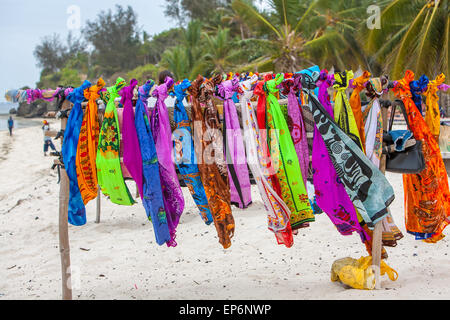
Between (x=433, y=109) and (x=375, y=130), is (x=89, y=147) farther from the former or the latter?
(x=433, y=109)

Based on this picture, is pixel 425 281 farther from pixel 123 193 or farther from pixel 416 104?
pixel 123 193

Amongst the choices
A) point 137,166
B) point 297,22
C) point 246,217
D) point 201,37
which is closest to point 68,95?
point 137,166

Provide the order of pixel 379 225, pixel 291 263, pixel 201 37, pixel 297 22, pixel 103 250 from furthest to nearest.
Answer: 1. pixel 201 37
2. pixel 297 22
3. pixel 103 250
4. pixel 291 263
5. pixel 379 225

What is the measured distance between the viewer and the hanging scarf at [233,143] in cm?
292

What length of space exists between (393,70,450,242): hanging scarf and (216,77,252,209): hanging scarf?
1319 millimetres

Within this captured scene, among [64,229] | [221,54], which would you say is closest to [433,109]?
[64,229]

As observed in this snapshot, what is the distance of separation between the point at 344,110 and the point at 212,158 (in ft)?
3.41

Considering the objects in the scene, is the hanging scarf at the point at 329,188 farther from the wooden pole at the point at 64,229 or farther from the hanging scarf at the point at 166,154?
the wooden pole at the point at 64,229

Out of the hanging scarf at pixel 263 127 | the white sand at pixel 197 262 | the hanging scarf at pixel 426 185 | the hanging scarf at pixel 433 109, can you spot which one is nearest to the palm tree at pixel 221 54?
the white sand at pixel 197 262

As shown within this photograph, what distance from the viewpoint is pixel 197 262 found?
167 inches

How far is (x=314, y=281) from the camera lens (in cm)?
355

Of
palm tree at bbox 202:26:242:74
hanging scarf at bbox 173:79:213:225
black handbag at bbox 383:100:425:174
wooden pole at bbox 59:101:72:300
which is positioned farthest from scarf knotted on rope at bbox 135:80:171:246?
palm tree at bbox 202:26:242:74

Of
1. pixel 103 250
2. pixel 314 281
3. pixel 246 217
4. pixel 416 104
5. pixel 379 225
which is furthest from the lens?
pixel 246 217

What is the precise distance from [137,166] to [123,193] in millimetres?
262
